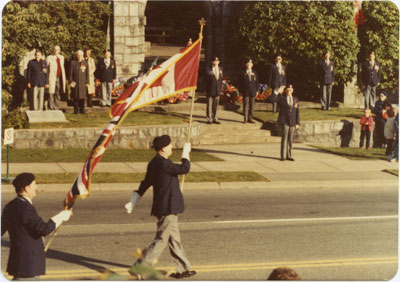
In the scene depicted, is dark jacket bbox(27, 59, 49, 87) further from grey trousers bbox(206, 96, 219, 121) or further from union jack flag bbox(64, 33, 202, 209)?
union jack flag bbox(64, 33, 202, 209)

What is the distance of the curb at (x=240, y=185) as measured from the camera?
16531 mm

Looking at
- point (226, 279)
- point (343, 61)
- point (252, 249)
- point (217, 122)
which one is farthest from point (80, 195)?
point (343, 61)

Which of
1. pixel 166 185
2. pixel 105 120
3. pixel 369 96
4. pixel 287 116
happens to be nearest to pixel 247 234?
pixel 166 185

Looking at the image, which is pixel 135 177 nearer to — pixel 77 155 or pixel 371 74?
pixel 77 155

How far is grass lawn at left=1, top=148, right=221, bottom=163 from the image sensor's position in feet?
64.5

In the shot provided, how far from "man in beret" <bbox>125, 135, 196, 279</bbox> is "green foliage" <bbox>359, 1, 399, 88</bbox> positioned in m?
20.6

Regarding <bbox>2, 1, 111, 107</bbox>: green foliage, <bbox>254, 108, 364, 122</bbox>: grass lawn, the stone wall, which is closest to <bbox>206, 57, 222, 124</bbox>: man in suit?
the stone wall

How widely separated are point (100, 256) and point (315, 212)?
4964 mm

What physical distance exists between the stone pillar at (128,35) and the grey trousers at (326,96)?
6.34 meters

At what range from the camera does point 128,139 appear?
22.0m

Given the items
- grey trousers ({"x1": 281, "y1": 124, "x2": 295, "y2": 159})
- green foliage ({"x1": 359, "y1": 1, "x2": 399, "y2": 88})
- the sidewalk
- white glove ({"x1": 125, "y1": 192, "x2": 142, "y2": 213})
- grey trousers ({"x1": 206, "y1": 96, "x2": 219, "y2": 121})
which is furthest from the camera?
green foliage ({"x1": 359, "y1": 1, "x2": 399, "y2": 88})

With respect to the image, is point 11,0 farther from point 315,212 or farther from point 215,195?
point 315,212

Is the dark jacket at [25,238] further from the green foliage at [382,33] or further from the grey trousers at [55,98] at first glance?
the green foliage at [382,33]

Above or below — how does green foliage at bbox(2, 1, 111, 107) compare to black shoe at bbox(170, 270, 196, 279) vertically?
above
